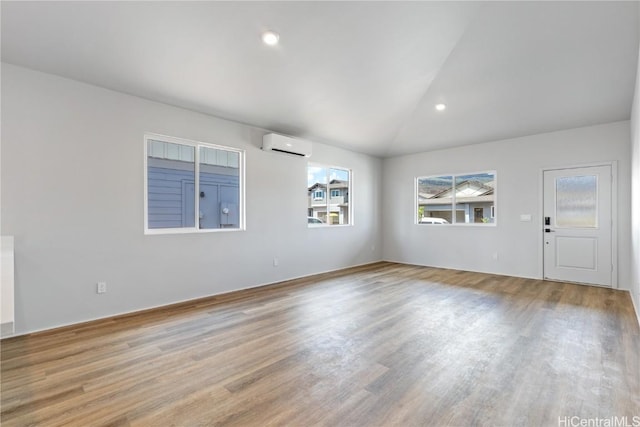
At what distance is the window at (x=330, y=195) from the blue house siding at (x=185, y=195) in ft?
5.48

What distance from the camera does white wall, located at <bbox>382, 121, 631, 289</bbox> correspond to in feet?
15.8

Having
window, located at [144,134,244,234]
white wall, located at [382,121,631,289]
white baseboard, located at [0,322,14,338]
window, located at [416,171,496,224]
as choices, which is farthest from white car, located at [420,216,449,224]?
white baseboard, located at [0,322,14,338]

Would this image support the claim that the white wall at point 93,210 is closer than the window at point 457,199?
Yes

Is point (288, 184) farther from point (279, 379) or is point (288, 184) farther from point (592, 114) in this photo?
point (592, 114)

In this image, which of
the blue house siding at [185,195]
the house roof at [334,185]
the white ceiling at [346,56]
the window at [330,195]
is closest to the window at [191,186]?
the blue house siding at [185,195]

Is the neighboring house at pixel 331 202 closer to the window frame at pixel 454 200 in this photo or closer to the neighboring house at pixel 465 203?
the window frame at pixel 454 200

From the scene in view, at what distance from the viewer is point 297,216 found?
222 inches

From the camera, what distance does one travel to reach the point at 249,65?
11.8ft

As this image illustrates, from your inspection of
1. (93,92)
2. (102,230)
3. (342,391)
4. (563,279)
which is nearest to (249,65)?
(93,92)

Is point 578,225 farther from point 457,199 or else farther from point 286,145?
point 286,145

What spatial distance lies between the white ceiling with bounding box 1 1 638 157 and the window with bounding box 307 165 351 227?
1.29 metres

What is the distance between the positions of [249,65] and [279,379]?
3.28m

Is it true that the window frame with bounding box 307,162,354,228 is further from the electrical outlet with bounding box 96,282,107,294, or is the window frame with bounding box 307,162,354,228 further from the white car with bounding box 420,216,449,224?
the electrical outlet with bounding box 96,282,107,294

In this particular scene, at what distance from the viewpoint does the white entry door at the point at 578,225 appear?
4.87 metres
